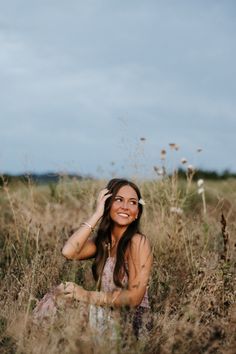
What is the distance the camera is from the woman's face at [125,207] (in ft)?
15.6

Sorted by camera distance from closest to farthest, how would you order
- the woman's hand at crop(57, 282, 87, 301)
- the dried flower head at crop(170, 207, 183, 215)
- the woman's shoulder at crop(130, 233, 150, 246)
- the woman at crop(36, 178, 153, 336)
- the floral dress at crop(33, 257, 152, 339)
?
1. the floral dress at crop(33, 257, 152, 339)
2. the woman's hand at crop(57, 282, 87, 301)
3. the woman at crop(36, 178, 153, 336)
4. the woman's shoulder at crop(130, 233, 150, 246)
5. the dried flower head at crop(170, 207, 183, 215)

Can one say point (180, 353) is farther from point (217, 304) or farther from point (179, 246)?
point (179, 246)

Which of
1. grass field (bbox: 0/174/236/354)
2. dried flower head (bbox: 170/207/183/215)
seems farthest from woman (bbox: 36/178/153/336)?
dried flower head (bbox: 170/207/183/215)

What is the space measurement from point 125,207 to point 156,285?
129 cm

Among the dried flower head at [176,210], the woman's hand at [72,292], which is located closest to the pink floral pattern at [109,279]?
the woman's hand at [72,292]

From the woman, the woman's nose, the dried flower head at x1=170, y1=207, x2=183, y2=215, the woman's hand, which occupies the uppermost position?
the woman's nose

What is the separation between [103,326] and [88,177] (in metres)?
5.31

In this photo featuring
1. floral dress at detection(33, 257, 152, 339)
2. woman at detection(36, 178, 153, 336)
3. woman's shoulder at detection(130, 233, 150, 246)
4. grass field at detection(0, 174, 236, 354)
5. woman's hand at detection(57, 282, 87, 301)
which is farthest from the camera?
woman's shoulder at detection(130, 233, 150, 246)

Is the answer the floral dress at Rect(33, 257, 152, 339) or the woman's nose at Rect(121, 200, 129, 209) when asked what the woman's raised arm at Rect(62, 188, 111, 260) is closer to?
the woman's nose at Rect(121, 200, 129, 209)

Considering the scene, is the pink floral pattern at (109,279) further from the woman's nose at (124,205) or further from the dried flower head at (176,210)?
the dried flower head at (176,210)

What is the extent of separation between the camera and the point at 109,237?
496 centimetres

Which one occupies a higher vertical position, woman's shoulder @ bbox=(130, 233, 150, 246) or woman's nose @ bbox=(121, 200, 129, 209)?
woman's nose @ bbox=(121, 200, 129, 209)

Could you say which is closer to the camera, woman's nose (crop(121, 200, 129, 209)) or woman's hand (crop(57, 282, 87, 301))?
woman's hand (crop(57, 282, 87, 301))

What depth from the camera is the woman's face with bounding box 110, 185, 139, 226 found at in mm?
4766
